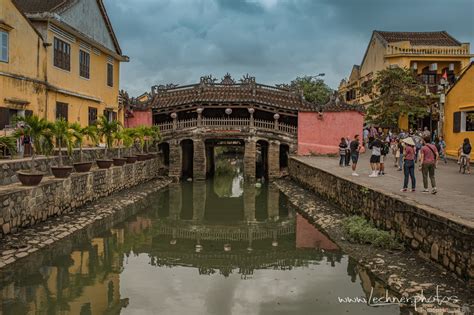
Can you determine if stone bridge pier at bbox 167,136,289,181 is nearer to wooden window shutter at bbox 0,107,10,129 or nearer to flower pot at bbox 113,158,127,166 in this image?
flower pot at bbox 113,158,127,166

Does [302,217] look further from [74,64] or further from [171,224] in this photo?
[74,64]

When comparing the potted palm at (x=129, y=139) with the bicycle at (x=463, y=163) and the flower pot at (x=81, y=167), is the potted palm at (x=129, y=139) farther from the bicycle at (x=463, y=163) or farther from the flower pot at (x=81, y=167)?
the bicycle at (x=463, y=163)

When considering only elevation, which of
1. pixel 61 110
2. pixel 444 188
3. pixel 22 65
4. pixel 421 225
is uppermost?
pixel 22 65

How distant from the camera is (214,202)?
2014 cm

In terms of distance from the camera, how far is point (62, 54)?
19500mm

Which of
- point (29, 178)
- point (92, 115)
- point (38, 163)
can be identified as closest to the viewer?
point (29, 178)

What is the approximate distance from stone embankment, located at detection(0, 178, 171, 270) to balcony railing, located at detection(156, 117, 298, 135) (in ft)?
31.5

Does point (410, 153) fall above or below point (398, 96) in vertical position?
below

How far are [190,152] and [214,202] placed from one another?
42.2 feet

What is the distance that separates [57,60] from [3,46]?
3319 millimetres

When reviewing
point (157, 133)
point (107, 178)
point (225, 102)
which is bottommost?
point (107, 178)

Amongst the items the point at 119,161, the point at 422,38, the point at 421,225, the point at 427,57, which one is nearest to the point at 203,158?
the point at 119,161

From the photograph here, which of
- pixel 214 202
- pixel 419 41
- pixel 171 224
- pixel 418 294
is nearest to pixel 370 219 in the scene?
pixel 418 294

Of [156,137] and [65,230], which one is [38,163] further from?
[156,137]
